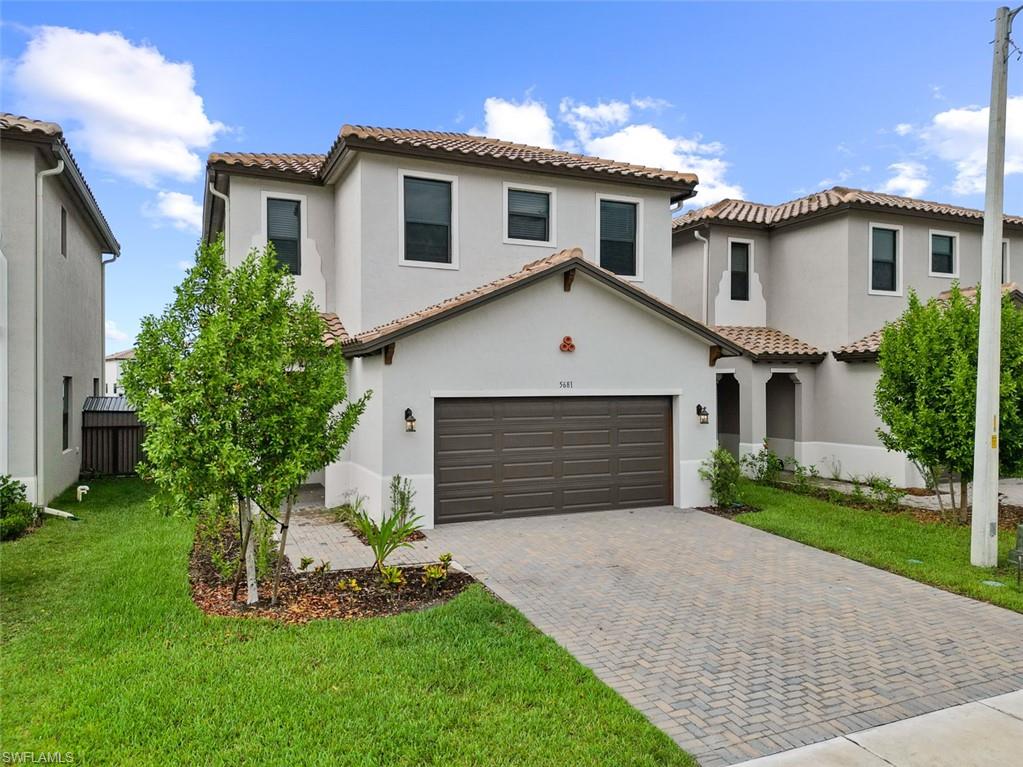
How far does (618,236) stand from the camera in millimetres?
14891

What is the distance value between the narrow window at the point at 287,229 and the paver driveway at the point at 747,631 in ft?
24.5

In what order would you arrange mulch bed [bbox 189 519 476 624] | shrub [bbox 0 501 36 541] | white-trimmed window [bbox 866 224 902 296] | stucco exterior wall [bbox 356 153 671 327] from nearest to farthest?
mulch bed [bbox 189 519 476 624] → shrub [bbox 0 501 36 541] → stucco exterior wall [bbox 356 153 671 327] → white-trimmed window [bbox 866 224 902 296]

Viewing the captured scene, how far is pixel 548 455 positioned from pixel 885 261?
11.7 m

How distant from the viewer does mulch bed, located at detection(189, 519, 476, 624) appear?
6.84 m

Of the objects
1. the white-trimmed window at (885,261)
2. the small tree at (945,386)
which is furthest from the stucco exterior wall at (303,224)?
the white-trimmed window at (885,261)

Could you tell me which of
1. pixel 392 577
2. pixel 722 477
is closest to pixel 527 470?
pixel 722 477

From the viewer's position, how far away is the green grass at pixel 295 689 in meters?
4.17

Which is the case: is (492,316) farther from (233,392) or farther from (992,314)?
(992,314)

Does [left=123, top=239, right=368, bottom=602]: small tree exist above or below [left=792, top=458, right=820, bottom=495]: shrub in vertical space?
above

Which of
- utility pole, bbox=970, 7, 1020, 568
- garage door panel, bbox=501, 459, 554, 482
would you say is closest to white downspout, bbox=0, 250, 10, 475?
garage door panel, bbox=501, 459, 554, 482

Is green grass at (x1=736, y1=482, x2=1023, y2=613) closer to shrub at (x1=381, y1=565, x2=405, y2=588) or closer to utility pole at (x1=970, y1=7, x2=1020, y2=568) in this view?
utility pole at (x1=970, y1=7, x2=1020, y2=568)

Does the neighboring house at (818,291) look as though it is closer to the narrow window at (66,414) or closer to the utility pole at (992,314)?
the utility pole at (992,314)

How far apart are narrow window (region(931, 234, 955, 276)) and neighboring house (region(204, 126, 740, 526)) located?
8313 millimetres

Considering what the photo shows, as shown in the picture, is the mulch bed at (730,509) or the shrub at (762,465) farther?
the shrub at (762,465)
